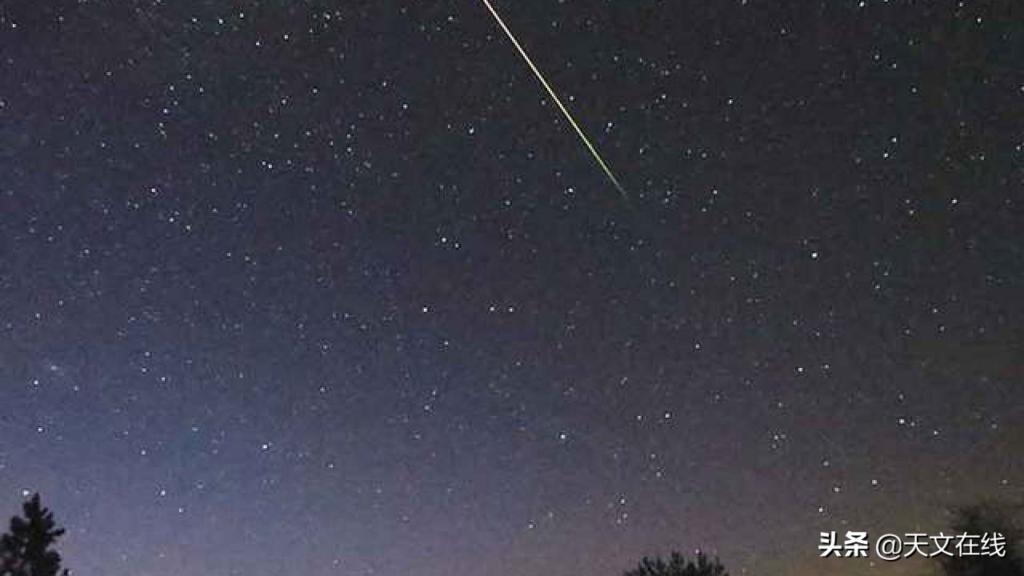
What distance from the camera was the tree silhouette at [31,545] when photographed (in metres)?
24.9

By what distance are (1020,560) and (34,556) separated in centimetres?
2619

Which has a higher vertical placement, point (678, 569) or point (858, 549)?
point (678, 569)

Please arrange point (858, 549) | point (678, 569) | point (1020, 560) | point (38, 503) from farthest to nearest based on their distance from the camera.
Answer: point (678, 569) → point (38, 503) → point (1020, 560) → point (858, 549)

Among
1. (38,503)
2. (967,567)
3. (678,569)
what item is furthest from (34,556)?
(967,567)

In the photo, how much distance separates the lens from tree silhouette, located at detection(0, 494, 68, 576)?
979 inches

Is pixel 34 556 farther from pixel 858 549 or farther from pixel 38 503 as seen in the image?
pixel 858 549


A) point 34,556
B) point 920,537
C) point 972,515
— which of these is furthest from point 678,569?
Result: point 34,556

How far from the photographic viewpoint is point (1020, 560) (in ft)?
79.1

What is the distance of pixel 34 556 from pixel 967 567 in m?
24.8

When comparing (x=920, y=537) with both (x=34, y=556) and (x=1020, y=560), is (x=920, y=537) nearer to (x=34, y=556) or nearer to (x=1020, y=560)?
(x=1020, y=560)

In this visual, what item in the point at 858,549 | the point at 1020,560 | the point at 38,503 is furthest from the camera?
the point at 38,503

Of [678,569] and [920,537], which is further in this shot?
[678,569]

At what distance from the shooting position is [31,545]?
25359 millimetres

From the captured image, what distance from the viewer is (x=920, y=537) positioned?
55.7ft
